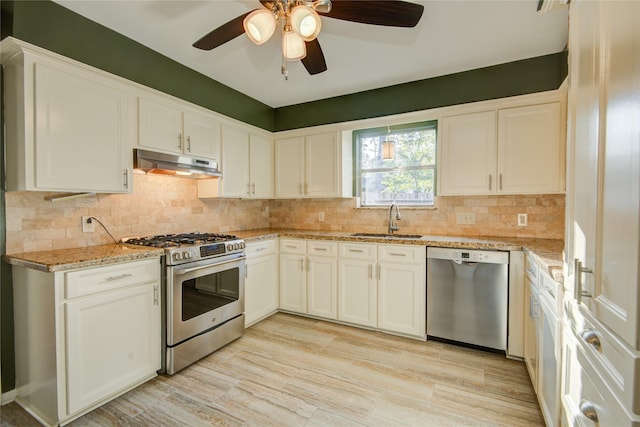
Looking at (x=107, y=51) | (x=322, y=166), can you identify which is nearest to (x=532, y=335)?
(x=322, y=166)

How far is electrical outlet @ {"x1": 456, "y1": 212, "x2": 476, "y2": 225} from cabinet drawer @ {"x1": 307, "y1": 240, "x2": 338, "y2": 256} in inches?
52.1

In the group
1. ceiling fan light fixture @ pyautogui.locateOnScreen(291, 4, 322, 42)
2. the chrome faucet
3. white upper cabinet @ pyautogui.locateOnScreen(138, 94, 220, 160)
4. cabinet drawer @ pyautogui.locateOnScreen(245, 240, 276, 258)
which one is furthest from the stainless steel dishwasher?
white upper cabinet @ pyautogui.locateOnScreen(138, 94, 220, 160)

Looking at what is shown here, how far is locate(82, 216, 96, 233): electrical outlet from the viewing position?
89.3 inches

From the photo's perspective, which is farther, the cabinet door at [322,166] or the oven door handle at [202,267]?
the cabinet door at [322,166]

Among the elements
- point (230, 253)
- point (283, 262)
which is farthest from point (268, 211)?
point (230, 253)

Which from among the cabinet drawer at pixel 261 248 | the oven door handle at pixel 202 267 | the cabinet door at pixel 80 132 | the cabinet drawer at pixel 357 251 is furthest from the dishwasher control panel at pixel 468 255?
the cabinet door at pixel 80 132

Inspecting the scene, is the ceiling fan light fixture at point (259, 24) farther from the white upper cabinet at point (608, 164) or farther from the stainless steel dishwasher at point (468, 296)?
the stainless steel dishwasher at point (468, 296)

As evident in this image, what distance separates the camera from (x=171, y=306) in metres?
2.23

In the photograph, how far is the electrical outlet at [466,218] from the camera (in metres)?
3.06

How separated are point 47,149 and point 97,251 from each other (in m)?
0.72

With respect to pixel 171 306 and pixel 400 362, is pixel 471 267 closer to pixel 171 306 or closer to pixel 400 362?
pixel 400 362

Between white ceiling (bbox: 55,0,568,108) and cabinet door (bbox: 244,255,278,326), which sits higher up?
white ceiling (bbox: 55,0,568,108)

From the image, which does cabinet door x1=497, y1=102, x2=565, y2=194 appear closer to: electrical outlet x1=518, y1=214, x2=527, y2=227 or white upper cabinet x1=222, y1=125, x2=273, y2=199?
electrical outlet x1=518, y1=214, x2=527, y2=227

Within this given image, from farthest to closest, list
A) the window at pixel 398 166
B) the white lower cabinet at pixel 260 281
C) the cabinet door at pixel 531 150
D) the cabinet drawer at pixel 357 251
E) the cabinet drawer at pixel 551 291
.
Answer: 1. the window at pixel 398 166
2. the white lower cabinet at pixel 260 281
3. the cabinet drawer at pixel 357 251
4. the cabinet door at pixel 531 150
5. the cabinet drawer at pixel 551 291
